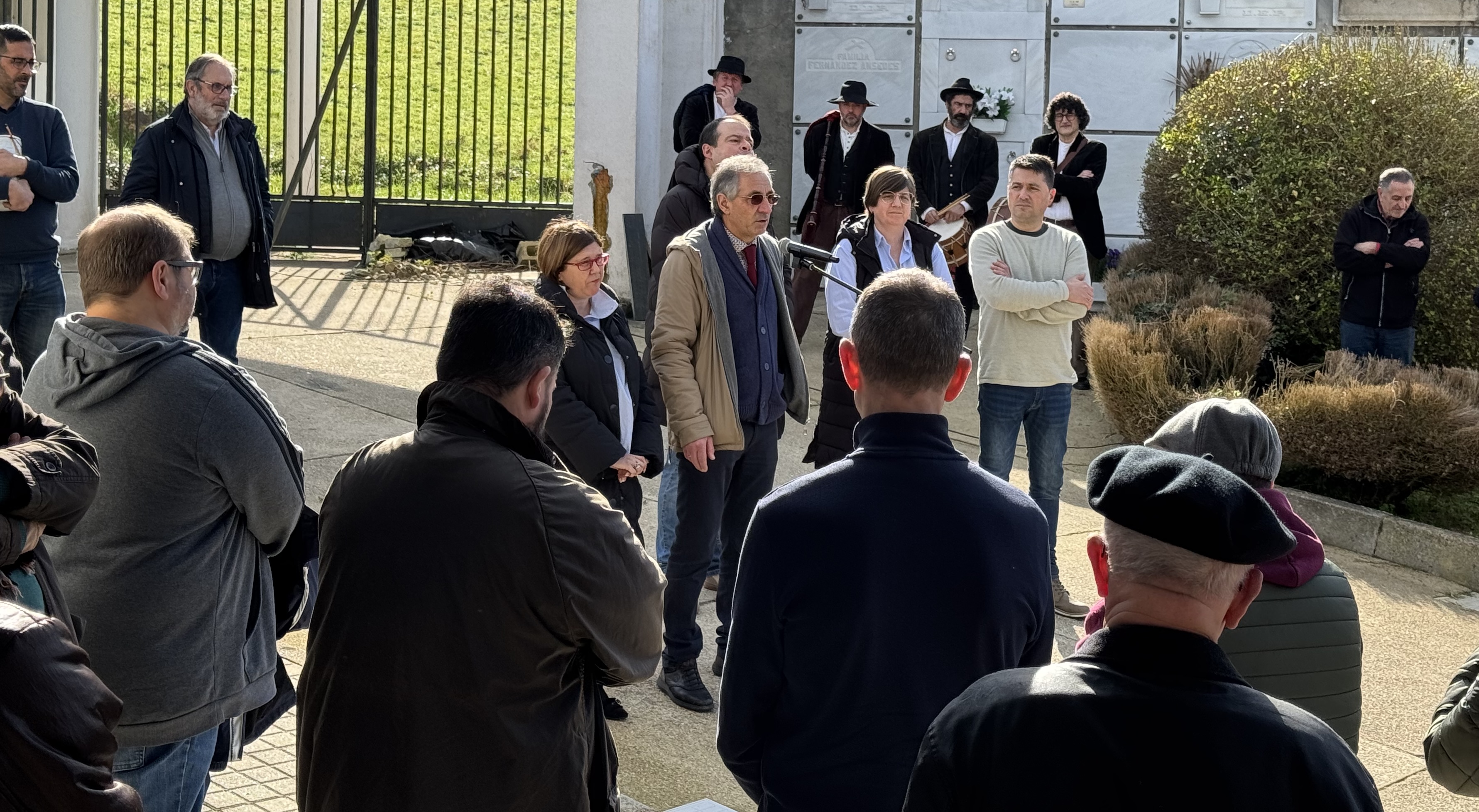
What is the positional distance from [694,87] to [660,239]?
6665mm

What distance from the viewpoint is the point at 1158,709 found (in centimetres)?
179

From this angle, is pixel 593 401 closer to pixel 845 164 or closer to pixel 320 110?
pixel 845 164

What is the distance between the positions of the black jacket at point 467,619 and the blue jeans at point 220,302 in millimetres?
4488

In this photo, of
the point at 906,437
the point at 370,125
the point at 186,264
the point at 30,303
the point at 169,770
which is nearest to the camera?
the point at 906,437

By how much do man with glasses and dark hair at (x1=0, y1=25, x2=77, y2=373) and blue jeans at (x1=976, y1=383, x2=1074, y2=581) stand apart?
13.3 ft

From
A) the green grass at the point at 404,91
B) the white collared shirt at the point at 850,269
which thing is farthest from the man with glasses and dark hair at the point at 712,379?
the green grass at the point at 404,91

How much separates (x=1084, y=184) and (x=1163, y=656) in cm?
924

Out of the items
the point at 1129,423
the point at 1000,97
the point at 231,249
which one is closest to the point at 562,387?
the point at 231,249

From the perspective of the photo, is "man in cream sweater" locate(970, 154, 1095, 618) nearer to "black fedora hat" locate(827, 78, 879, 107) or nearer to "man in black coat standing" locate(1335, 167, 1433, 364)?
"man in black coat standing" locate(1335, 167, 1433, 364)

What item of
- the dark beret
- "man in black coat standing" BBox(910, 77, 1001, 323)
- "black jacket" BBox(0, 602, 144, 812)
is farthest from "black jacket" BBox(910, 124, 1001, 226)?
"black jacket" BBox(0, 602, 144, 812)

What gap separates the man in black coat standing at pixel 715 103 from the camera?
34.6ft

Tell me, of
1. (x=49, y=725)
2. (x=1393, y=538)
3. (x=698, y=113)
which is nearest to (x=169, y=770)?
(x=49, y=725)

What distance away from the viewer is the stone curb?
732cm

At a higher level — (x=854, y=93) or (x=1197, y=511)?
(x=854, y=93)
